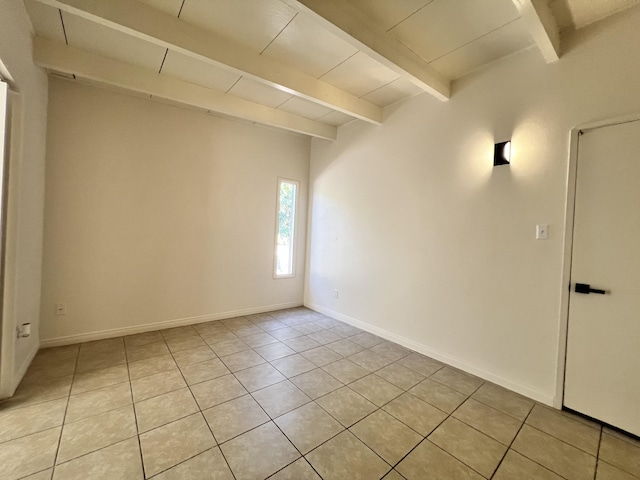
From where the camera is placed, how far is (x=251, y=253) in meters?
4.09

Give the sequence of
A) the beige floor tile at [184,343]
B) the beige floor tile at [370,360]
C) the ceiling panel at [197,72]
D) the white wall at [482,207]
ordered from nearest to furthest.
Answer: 1. the white wall at [482,207]
2. the ceiling panel at [197,72]
3. the beige floor tile at [370,360]
4. the beige floor tile at [184,343]

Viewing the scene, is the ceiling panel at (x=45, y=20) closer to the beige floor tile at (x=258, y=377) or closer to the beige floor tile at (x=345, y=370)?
the beige floor tile at (x=258, y=377)

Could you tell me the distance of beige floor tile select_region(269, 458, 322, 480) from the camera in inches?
54.9

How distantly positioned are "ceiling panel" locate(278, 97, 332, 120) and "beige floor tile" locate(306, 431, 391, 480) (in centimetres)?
335

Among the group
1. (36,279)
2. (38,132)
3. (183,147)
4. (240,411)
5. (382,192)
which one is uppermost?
(183,147)

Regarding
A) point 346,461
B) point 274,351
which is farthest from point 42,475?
point 274,351

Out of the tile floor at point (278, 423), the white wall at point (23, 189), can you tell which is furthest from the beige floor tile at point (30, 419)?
the white wall at point (23, 189)

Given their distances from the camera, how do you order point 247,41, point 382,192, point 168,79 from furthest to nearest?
point 382,192
point 168,79
point 247,41

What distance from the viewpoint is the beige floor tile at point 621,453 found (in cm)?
155

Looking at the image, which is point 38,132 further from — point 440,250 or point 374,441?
point 440,250

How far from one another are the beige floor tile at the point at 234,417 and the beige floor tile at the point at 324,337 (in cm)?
127

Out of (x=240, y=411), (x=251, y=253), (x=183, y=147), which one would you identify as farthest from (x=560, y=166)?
(x=183, y=147)

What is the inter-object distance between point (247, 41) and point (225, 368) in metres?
2.87

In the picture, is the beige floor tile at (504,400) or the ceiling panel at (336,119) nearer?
the beige floor tile at (504,400)
